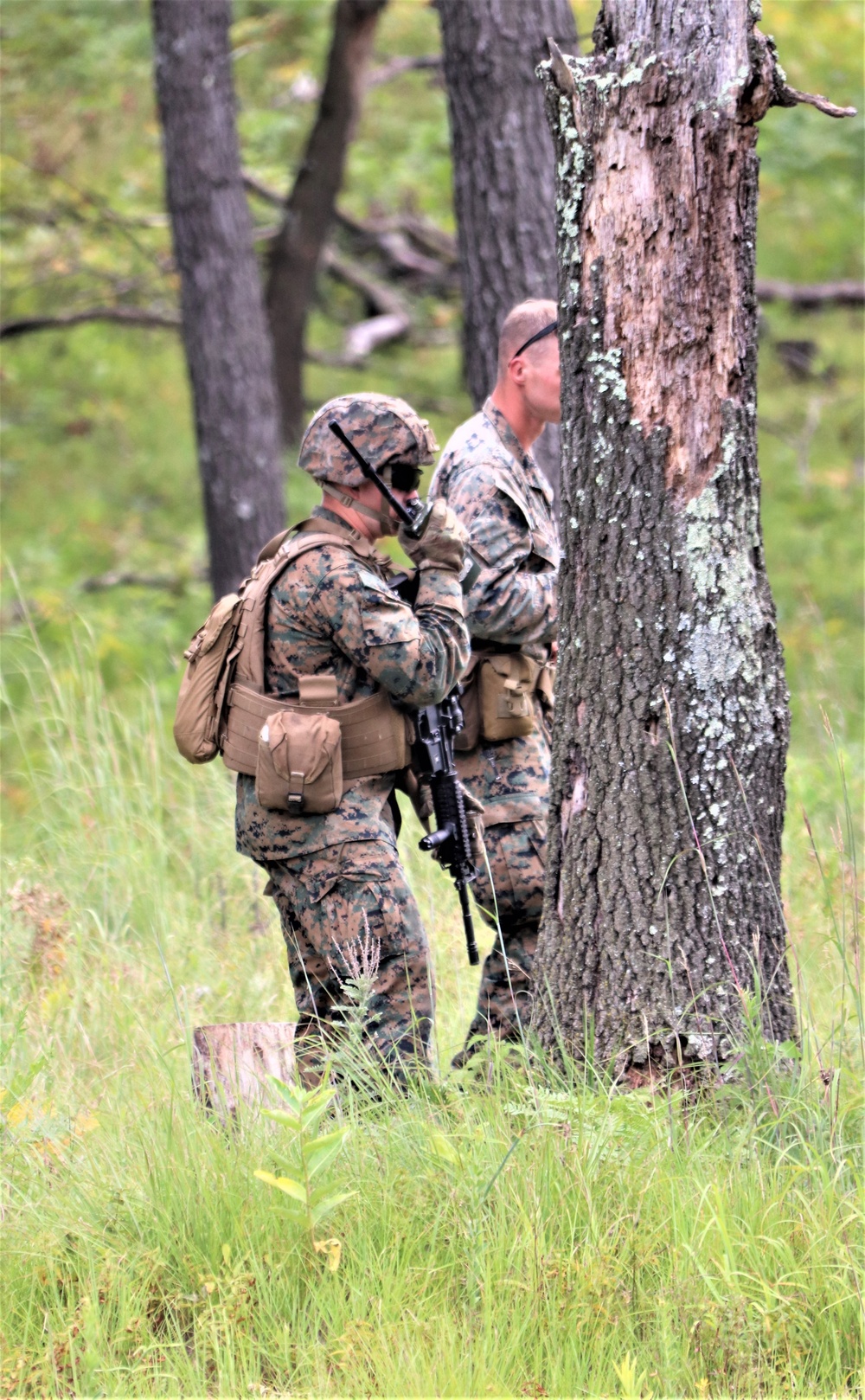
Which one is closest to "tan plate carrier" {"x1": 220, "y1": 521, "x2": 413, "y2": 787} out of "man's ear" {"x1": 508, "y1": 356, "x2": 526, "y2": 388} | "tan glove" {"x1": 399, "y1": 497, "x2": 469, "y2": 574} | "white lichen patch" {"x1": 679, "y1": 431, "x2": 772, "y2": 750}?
"tan glove" {"x1": 399, "y1": 497, "x2": 469, "y2": 574}

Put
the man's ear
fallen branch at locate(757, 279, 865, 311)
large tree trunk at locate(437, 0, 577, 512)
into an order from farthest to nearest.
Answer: fallen branch at locate(757, 279, 865, 311) < large tree trunk at locate(437, 0, 577, 512) < the man's ear

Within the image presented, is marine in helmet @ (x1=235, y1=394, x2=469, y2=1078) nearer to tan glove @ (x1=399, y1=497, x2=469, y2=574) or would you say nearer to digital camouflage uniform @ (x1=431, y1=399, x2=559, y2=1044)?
A: tan glove @ (x1=399, y1=497, x2=469, y2=574)

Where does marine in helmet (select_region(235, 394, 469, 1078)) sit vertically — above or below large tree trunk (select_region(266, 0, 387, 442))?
below

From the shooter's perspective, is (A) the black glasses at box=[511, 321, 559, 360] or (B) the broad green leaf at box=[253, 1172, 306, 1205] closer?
(B) the broad green leaf at box=[253, 1172, 306, 1205]

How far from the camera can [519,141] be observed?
238 inches

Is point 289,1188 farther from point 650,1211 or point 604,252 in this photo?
point 604,252

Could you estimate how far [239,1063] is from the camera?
10.8 feet

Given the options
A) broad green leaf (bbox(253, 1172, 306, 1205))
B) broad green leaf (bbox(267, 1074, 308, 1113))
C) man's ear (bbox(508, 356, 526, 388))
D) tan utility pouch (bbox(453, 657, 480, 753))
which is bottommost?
broad green leaf (bbox(253, 1172, 306, 1205))

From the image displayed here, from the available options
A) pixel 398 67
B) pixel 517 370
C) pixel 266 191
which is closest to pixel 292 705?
pixel 517 370

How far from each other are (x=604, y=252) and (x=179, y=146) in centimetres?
589

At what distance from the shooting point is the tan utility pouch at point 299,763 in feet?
11.0

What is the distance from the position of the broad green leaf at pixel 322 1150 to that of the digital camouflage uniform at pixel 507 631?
51.8 inches

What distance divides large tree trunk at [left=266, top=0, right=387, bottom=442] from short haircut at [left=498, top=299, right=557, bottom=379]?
25.5 feet

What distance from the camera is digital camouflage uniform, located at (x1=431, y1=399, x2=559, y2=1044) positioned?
13.0ft
